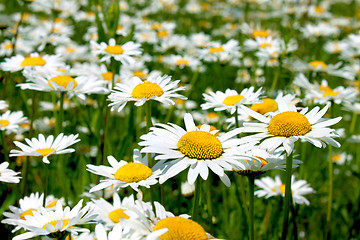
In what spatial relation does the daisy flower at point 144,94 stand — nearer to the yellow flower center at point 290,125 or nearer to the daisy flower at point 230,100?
the daisy flower at point 230,100

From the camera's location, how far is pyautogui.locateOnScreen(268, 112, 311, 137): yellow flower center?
1551 mm

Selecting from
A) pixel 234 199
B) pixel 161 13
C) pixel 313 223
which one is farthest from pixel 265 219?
pixel 161 13

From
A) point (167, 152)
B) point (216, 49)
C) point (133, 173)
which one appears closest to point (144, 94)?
point (133, 173)

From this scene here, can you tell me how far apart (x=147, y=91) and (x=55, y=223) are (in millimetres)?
740

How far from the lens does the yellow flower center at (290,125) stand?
5.09ft

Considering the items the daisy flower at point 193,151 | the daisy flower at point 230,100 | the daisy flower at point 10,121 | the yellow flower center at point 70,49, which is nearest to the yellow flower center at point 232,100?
the daisy flower at point 230,100

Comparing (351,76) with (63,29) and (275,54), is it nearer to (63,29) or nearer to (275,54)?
(275,54)

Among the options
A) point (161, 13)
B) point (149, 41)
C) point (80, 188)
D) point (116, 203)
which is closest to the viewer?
point (116, 203)

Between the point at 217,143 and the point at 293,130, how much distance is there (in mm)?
315

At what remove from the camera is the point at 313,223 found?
306 centimetres

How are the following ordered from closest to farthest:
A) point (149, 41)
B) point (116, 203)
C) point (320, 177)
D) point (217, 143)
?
point (217, 143)
point (116, 203)
point (320, 177)
point (149, 41)

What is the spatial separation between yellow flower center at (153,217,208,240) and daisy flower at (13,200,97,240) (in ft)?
1.17

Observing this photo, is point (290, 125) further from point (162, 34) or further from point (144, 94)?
point (162, 34)

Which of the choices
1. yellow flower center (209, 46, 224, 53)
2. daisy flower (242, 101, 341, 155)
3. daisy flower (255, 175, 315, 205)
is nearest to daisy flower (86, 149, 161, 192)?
daisy flower (242, 101, 341, 155)
